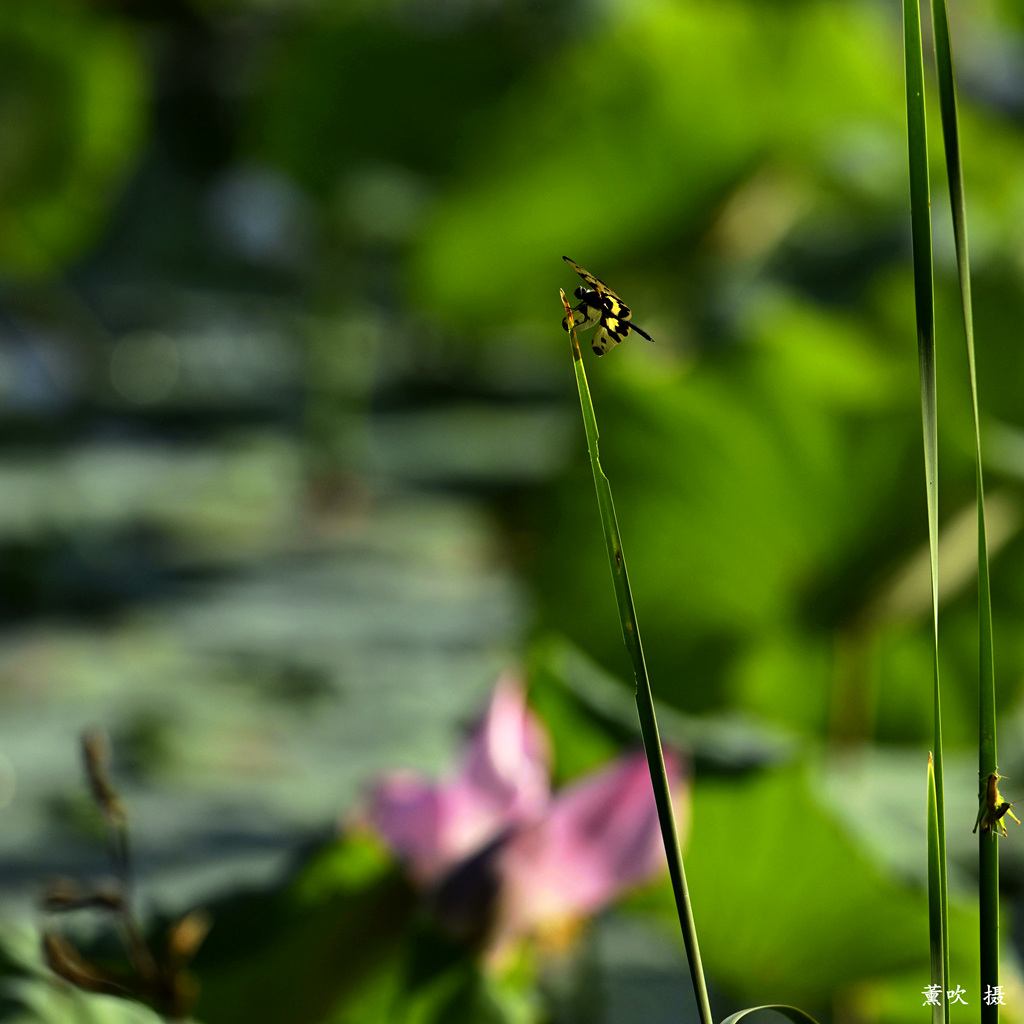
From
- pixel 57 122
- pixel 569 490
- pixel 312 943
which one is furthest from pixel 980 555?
pixel 57 122

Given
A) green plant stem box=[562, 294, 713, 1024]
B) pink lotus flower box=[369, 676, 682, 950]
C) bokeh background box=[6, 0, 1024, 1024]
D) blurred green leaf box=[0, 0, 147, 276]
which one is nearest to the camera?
green plant stem box=[562, 294, 713, 1024]

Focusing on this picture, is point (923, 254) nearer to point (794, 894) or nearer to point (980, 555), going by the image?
point (980, 555)

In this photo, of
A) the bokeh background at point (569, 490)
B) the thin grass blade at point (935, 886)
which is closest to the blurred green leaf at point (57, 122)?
the bokeh background at point (569, 490)

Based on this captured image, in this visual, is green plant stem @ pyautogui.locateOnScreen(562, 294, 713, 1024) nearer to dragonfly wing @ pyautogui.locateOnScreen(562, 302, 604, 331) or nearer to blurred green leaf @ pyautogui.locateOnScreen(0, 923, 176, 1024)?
dragonfly wing @ pyautogui.locateOnScreen(562, 302, 604, 331)

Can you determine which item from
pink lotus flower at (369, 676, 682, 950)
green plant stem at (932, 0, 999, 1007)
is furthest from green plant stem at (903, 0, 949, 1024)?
pink lotus flower at (369, 676, 682, 950)

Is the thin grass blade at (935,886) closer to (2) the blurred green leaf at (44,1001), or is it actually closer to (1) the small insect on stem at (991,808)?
(1) the small insect on stem at (991,808)

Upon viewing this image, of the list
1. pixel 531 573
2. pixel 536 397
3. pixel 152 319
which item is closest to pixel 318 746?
pixel 531 573
